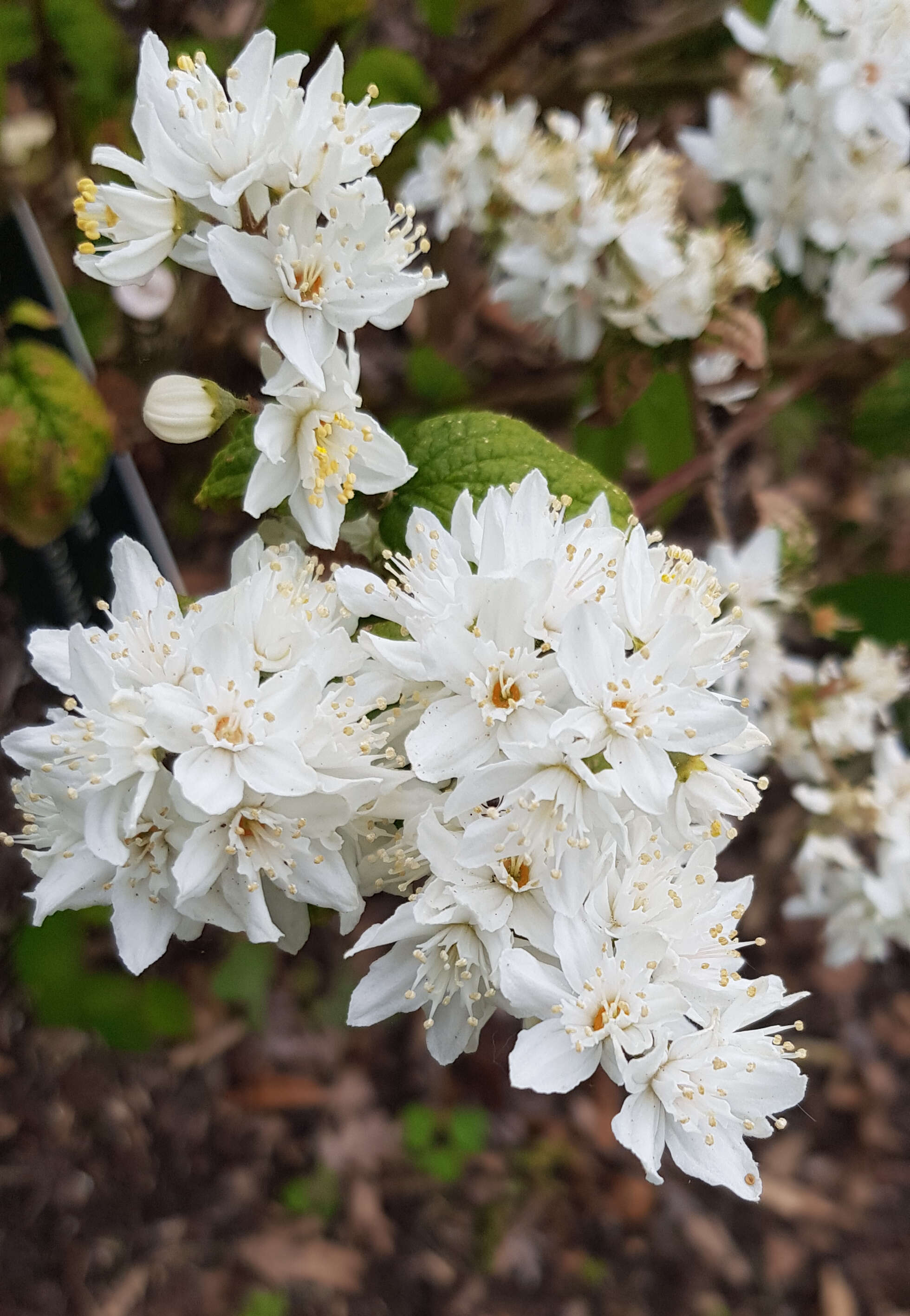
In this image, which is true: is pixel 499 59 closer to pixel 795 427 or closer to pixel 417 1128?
pixel 795 427

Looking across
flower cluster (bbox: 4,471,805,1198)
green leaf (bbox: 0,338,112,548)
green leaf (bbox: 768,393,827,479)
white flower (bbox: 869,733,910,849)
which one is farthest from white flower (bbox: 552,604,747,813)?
green leaf (bbox: 768,393,827,479)

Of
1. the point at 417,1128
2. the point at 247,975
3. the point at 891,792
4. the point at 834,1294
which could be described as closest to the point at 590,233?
the point at 891,792

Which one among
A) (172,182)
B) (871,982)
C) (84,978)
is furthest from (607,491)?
(871,982)

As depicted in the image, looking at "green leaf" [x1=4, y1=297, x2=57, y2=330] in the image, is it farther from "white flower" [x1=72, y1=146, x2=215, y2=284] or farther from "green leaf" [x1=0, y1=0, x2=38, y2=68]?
"green leaf" [x1=0, y1=0, x2=38, y2=68]

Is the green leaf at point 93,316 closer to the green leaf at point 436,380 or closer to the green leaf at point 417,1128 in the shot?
the green leaf at point 436,380

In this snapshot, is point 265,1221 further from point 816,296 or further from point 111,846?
point 816,296
